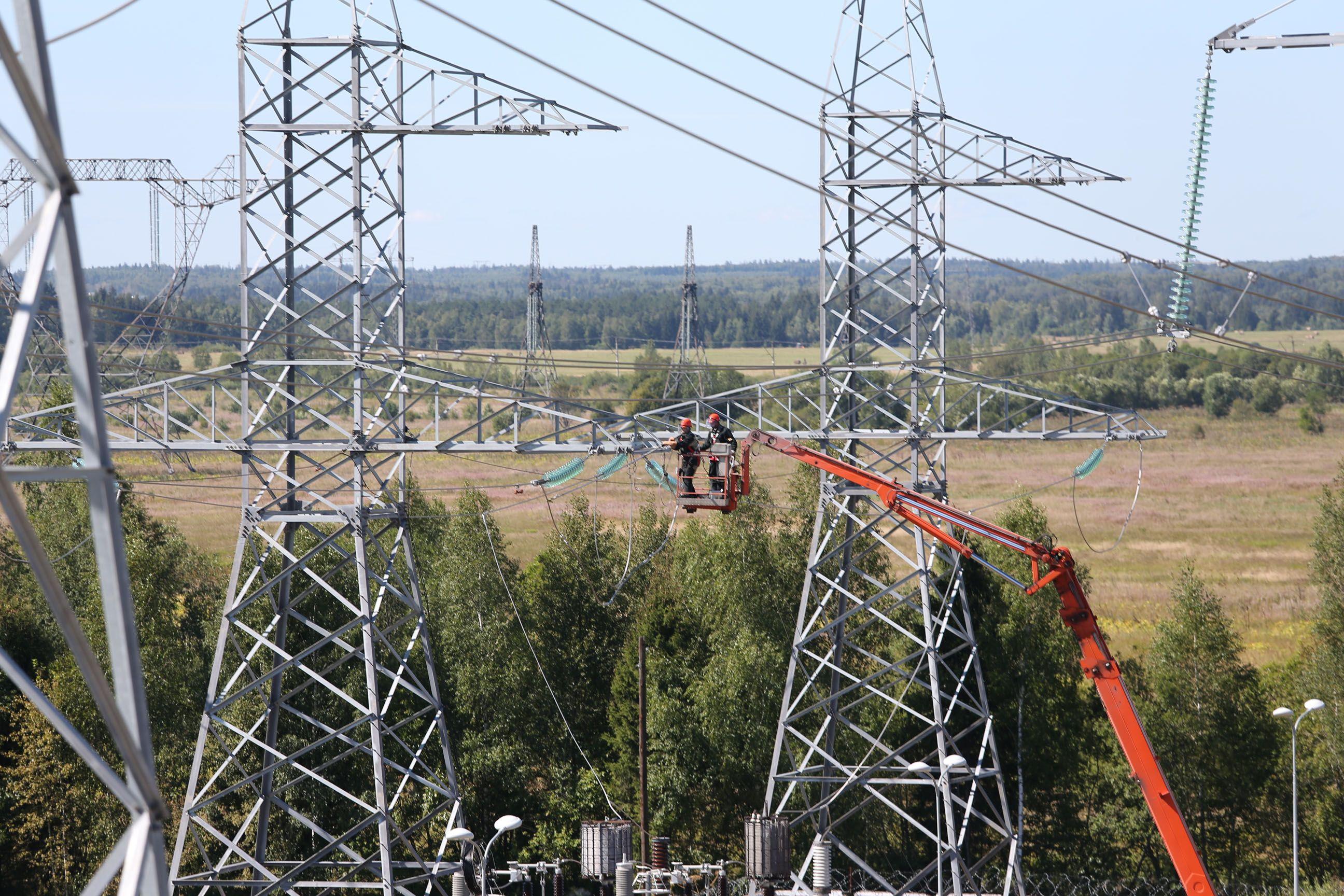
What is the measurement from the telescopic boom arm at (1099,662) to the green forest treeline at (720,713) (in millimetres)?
13632

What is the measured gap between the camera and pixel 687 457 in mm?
19188

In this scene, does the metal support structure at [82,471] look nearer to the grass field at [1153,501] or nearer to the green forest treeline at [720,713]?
the green forest treeline at [720,713]

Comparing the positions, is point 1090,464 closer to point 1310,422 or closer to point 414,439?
point 414,439

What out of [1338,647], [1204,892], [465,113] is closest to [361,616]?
[465,113]

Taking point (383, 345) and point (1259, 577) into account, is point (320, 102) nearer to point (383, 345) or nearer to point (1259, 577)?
point (383, 345)

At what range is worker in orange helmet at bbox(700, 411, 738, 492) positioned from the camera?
1920cm

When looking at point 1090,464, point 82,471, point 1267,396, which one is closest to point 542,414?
point 1090,464

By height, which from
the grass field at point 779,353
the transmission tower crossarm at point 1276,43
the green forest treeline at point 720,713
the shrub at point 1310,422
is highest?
the transmission tower crossarm at point 1276,43

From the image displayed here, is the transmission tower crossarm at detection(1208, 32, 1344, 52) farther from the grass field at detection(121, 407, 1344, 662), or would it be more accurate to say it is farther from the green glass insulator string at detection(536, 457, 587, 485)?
the grass field at detection(121, 407, 1344, 662)

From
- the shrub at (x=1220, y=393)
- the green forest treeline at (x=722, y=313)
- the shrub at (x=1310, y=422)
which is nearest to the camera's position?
the shrub at (x=1310, y=422)

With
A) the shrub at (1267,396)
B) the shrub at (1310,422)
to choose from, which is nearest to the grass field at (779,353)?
the shrub at (1267,396)

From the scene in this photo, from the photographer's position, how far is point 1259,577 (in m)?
59.8

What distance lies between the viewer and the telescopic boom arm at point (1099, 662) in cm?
1778

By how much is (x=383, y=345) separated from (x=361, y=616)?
12.4ft
